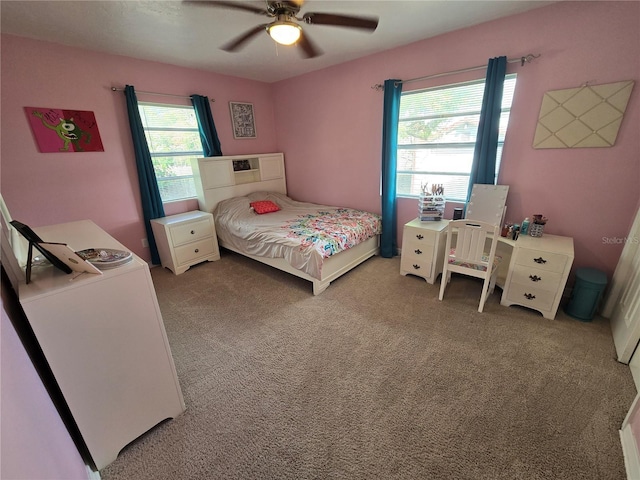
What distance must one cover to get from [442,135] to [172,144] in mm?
3357

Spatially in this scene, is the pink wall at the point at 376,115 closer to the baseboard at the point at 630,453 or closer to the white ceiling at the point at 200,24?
the white ceiling at the point at 200,24

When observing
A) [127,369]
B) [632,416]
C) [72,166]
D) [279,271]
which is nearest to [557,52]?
[632,416]

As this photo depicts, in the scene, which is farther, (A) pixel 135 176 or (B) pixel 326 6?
(A) pixel 135 176

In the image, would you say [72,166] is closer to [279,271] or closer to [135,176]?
[135,176]

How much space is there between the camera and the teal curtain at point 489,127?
7.86ft

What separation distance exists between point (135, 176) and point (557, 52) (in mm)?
4398

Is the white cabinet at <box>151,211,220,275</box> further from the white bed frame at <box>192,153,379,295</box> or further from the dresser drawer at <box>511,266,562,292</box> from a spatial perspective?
the dresser drawer at <box>511,266,562,292</box>

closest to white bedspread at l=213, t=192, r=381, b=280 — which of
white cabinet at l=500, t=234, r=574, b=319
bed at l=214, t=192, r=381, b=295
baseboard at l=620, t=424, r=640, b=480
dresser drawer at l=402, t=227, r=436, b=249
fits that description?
bed at l=214, t=192, r=381, b=295

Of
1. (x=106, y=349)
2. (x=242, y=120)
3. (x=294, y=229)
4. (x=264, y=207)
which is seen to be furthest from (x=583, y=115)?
(x=242, y=120)

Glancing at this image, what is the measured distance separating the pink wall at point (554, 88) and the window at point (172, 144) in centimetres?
218

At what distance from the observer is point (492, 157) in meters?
2.56

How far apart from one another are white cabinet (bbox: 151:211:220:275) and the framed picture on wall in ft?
4.63

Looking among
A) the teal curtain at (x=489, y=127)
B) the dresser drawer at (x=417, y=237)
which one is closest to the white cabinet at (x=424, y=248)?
the dresser drawer at (x=417, y=237)

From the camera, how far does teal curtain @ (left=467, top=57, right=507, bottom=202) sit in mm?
2395
